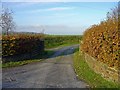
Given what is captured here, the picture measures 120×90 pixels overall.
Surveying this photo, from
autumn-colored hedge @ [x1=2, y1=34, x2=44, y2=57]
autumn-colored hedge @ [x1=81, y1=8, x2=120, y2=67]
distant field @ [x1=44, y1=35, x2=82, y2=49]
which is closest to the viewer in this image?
autumn-colored hedge @ [x1=81, y1=8, x2=120, y2=67]

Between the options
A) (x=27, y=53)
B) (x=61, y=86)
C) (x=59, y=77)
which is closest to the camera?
(x=61, y=86)

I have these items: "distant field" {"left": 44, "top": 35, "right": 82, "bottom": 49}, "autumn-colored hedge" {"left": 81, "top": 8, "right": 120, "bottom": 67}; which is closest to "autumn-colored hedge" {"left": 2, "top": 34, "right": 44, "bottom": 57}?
"autumn-colored hedge" {"left": 81, "top": 8, "right": 120, "bottom": 67}

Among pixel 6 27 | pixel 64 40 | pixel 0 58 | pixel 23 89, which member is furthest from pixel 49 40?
pixel 23 89

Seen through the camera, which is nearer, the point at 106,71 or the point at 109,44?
the point at 109,44

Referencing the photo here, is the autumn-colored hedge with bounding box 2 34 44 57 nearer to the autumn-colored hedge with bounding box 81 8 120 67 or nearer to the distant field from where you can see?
→ the autumn-colored hedge with bounding box 81 8 120 67

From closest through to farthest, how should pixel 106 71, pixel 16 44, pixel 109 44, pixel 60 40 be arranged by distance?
pixel 109 44, pixel 106 71, pixel 16 44, pixel 60 40

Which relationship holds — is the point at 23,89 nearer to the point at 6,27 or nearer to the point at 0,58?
the point at 0,58

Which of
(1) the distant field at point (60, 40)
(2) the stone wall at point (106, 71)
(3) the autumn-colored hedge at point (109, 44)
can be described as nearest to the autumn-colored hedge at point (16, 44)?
(2) the stone wall at point (106, 71)

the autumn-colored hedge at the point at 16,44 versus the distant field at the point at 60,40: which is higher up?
the autumn-colored hedge at the point at 16,44

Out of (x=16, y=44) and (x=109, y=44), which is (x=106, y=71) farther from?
(x=16, y=44)

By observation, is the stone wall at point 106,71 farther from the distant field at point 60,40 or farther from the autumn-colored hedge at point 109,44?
the distant field at point 60,40

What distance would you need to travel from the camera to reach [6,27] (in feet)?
141

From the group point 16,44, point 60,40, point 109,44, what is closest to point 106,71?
point 109,44

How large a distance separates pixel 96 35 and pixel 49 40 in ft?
136
